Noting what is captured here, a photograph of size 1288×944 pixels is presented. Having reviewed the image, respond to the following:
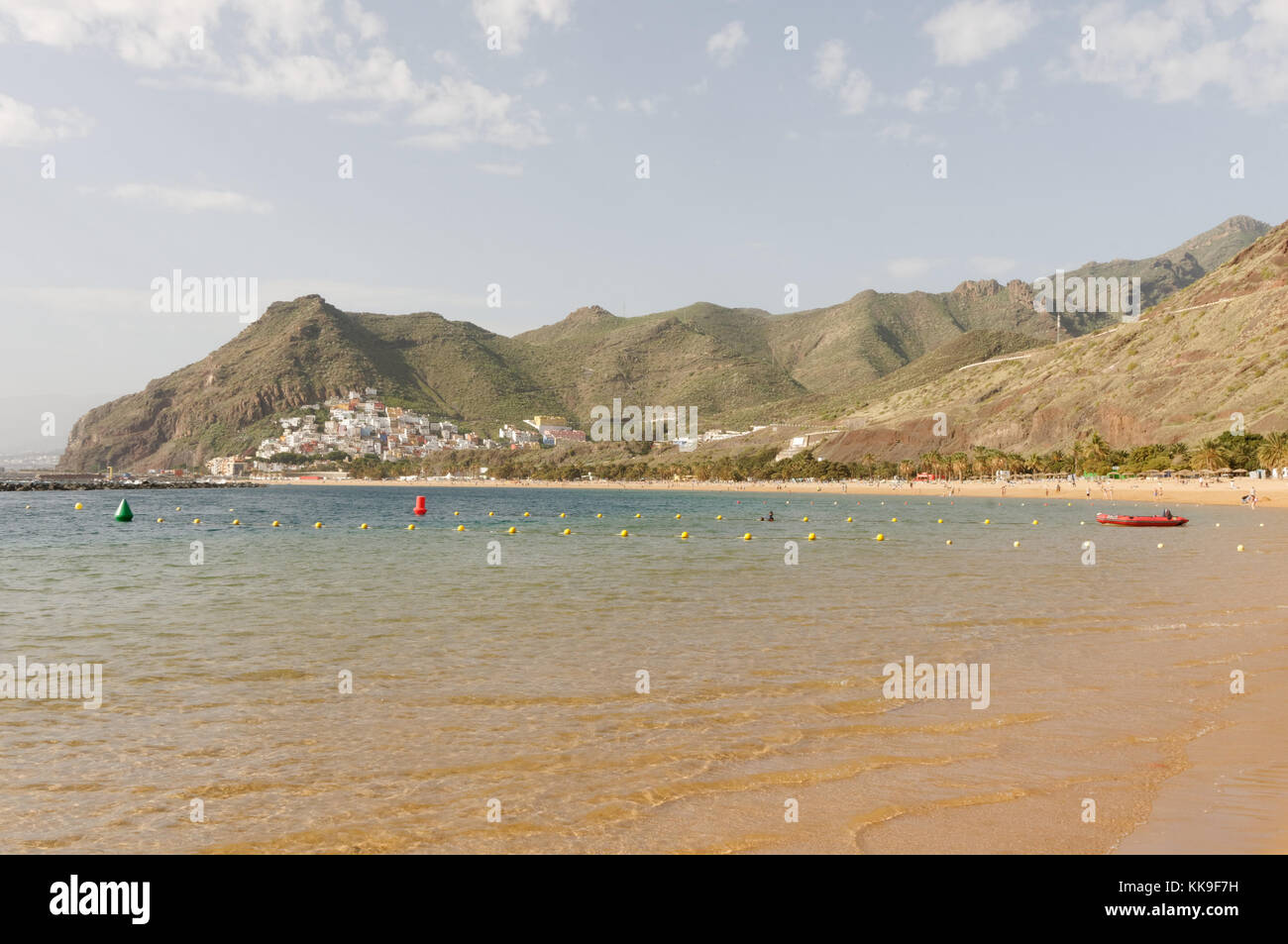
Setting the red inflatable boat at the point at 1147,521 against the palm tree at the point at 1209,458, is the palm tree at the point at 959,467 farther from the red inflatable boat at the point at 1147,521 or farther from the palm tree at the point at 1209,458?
the red inflatable boat at the point at 1147,521

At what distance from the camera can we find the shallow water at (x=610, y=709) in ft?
27.5

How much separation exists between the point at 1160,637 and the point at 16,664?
22.1 meters

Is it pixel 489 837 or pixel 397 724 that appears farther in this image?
pixel 397 724

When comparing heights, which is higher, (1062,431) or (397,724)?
(1062,431)

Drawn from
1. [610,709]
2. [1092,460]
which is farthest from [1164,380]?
[610,709]

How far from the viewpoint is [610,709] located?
1276cm

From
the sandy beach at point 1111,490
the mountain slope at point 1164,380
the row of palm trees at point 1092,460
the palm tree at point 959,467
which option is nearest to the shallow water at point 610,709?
the sandy beach at point 1111,490

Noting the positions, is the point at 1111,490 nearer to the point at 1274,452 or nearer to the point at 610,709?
the point at 1274,452

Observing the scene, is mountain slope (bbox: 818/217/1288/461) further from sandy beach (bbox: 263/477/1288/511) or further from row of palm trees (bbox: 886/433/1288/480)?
sandy beach (bbox: 263/477/1288/511)

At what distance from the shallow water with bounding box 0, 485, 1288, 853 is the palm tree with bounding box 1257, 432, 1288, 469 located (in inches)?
3735

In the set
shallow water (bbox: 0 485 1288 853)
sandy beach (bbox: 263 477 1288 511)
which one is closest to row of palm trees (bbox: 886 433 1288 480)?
sandy beach (bbox: 263 477 1288 511)
